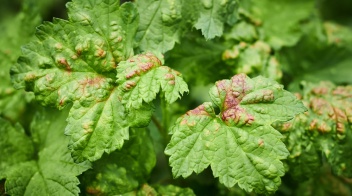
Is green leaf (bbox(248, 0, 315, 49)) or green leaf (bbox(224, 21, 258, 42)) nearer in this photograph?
green leaf (bbox(224, 21, 258, 42))

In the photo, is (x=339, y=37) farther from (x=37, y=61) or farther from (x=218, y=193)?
(x=37, y=61)

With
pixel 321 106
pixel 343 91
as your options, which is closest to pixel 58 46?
pixel 321 106

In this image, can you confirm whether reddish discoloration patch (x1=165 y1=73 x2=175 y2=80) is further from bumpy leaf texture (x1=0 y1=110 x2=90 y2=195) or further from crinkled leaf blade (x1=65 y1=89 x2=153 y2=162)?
bumpy leaf texture (x1=0 y1=110 x2=90 y2=195)

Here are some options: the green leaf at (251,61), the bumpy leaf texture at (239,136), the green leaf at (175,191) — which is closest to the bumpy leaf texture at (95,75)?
the bumpy leaf texture at (239,136)

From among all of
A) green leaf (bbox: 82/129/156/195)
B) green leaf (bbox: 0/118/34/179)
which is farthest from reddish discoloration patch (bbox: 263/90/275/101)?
green leaf (bbox: 0/118/34/179)

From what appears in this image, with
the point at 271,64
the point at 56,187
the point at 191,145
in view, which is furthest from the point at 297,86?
the point at 56,187

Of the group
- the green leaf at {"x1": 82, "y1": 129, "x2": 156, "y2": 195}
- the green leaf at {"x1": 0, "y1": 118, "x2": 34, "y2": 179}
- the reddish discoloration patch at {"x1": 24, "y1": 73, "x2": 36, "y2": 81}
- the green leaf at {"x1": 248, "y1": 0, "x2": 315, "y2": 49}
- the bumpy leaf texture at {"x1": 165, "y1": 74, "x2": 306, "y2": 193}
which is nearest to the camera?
the bumpy leaf texture at {"x1": 165, "y1": 74, "x2": 306, "y2": 193}

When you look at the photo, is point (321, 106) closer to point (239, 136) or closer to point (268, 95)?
point (268, 95)
